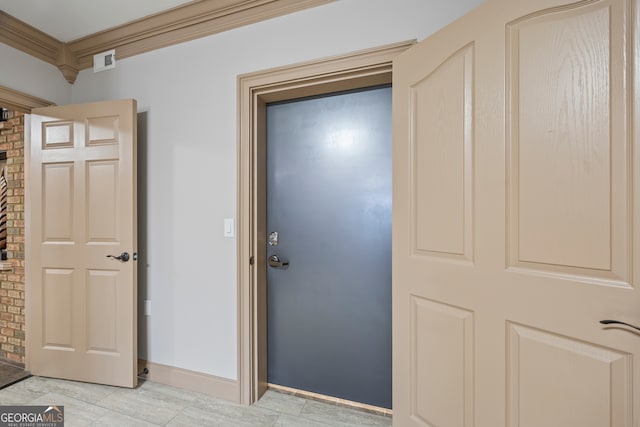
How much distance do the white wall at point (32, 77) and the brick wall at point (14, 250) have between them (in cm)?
41

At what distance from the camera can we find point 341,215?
1.89 m

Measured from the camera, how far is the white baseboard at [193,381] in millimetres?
1909

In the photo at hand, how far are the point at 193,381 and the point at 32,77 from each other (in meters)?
2.57

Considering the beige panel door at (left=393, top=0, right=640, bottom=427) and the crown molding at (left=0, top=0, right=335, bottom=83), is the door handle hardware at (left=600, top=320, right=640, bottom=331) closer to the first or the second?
the beige panel door at (left=393, top=0, right=640, bottom=427)

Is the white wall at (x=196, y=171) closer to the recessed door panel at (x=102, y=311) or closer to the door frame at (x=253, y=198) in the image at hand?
the door frame at (x=253, y=198)

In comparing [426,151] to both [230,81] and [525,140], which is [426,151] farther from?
[230,81]

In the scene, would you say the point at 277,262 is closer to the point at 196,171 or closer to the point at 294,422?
the point at 196,171

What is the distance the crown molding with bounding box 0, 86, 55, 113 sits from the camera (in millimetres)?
2055

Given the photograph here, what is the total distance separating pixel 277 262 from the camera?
204 cm

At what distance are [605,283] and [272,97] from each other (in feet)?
6.18

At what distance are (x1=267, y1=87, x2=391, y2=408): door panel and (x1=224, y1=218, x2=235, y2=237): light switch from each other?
27cm

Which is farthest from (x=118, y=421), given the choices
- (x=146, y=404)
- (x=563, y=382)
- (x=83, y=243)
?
(x=563, y=382)

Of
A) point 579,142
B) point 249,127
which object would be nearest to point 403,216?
point 579,142

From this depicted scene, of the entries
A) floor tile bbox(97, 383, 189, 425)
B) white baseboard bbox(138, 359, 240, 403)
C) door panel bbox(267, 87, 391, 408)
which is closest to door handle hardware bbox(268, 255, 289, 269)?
door panel bbox(267, 87, 391, 408)
